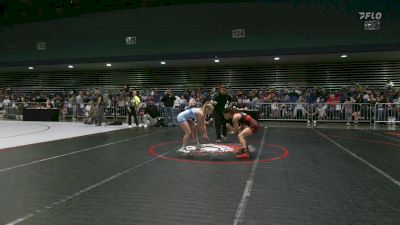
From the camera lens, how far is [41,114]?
21.2 metres

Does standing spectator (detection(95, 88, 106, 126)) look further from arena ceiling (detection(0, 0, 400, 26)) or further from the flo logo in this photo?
the flo logo

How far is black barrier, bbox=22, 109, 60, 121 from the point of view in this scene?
2083 cm

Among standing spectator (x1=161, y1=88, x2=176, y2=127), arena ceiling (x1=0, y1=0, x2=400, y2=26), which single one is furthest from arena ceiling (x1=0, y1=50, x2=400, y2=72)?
standing spectator (x1=161, y1=88, x2=176, y2=127)

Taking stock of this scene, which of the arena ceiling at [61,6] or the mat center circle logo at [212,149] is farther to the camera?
the arena ceiling at [61,6]

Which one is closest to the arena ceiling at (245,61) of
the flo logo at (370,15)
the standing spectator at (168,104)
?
the flo logo at (370,15)

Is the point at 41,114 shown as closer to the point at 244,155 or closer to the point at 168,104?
the point at 168,104

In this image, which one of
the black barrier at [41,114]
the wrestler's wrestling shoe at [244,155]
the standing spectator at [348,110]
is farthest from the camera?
the black barrier at [41,114]

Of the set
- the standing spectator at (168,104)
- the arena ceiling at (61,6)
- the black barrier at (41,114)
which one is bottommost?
the black barrier at (41,114)

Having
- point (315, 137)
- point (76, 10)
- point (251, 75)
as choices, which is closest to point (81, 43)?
point (76, 10)

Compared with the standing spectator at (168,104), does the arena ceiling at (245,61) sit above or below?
above

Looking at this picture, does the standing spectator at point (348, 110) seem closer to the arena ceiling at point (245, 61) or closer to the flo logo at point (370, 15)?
the arena ceiling at point (245, 61)

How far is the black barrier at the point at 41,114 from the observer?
20.8m

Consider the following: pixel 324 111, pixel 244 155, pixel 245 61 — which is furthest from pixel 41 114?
pixel 324 111

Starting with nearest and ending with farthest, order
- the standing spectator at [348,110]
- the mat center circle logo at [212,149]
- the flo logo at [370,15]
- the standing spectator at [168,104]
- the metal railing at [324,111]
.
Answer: the mat center circle logo at [212,149] → the standing spectator at [168,104] → the metal railing at [324,111] → the standing spectator at [348,110] → the flo logo at [370,15]
